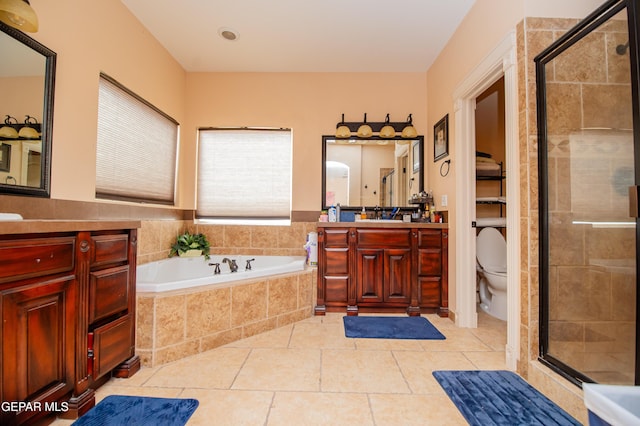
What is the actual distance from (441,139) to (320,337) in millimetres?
2276

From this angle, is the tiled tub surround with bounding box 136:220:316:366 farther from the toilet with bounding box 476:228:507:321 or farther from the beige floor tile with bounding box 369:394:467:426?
the toilet with bounding box 476:228:507:321

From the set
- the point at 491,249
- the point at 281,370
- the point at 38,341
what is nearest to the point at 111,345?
the point at 38,341

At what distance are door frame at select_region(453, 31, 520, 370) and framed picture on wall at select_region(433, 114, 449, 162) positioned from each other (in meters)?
0.21

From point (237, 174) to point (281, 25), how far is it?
164 cm

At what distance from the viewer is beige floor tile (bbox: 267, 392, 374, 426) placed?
4.27 ft

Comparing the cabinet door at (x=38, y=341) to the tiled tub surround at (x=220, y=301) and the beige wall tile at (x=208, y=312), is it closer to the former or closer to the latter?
the tiled tub surround at (x=220, y=301)

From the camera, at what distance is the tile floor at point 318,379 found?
135 centimetres

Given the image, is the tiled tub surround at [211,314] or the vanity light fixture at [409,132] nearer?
the tiled tub surround at [211,314]

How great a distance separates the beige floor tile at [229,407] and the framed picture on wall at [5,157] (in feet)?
4.92

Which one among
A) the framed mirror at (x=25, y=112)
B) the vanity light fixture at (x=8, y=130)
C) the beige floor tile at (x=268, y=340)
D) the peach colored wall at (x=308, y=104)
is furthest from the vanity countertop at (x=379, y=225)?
the vanity light fixture at (x=8, y=130)

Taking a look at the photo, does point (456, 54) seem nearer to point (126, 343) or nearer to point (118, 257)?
point (118, 257)

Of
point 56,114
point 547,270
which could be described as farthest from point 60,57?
point 547,270

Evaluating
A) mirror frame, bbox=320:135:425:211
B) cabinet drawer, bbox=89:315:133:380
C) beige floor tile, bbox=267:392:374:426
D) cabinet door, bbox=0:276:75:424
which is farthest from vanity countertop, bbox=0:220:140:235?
mirror frame, bbox=320:135:425:211

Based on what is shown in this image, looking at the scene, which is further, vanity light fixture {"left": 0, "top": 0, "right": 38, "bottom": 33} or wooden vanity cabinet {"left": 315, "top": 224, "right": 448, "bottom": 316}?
wooden vanity cabinet {"left": 315, "top": 224, "right": 448, "bottom": 316}
